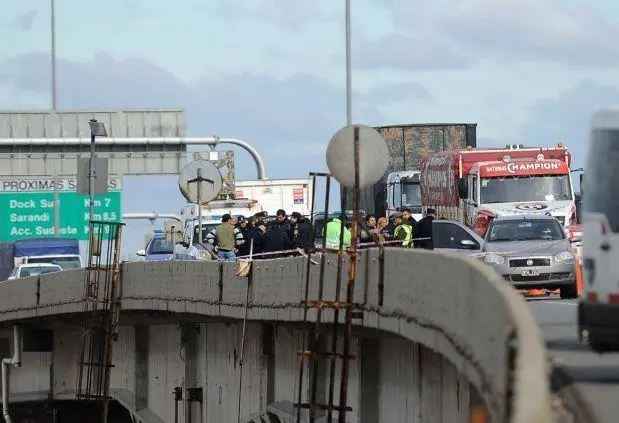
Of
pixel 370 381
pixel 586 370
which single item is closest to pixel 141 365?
pixel 370 381

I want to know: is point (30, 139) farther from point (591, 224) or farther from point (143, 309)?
point (591, 224)

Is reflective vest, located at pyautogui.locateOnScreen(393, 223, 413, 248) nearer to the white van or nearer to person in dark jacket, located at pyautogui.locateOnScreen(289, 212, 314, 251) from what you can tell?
person in dark jacket, located at pyautogui.locateOnScreen(289, 212, 314, 251)

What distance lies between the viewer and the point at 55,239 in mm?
65688

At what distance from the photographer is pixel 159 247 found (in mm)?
47812

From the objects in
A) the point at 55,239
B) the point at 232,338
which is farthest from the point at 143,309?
the point at 55,239

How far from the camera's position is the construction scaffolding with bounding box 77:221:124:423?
1275 inches

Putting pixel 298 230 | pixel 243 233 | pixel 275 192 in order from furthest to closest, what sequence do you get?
pixel 275 192 < pixel 243 233 < pixel 298 230

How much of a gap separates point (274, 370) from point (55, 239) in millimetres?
40195

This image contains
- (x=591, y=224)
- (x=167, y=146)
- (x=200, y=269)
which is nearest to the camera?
(x=591, y=224)

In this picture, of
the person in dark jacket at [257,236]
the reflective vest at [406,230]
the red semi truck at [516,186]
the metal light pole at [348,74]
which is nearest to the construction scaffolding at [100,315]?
the person in dark jacket at [257,236]

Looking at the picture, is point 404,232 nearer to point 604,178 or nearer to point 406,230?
point 406,230

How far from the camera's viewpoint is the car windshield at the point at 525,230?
3381 cm

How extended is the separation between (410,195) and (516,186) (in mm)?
12588

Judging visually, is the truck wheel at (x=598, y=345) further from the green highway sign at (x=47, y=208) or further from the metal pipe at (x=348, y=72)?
the green highway sign at (x=47, y=208)
